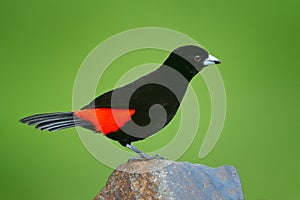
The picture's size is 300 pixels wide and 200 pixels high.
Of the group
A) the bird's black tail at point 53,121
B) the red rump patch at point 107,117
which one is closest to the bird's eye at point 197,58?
the red rump patch at point 107,117

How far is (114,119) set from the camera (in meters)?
3.50

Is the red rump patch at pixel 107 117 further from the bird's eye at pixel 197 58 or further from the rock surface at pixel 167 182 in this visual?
the bird's eye at pixel 197 58

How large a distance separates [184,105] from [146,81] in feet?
2.11

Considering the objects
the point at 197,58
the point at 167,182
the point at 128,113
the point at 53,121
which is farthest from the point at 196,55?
the point at 53,121

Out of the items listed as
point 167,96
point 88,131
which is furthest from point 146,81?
point 88,131

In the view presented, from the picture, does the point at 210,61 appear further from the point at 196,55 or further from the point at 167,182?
the point at 167,182

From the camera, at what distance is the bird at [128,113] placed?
351 centimetres

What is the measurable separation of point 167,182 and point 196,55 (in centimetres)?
79

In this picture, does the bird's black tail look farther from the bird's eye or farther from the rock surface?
the bird's eye

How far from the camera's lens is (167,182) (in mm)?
3441

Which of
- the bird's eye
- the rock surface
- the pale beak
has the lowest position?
the rock surface

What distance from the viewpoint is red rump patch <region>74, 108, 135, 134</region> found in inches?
138

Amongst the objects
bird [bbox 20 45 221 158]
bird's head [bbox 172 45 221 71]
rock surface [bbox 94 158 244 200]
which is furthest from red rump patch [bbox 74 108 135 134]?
bird's head [bbox 172 45 221 71]

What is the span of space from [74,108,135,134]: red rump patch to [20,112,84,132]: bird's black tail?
Result: 6cm
